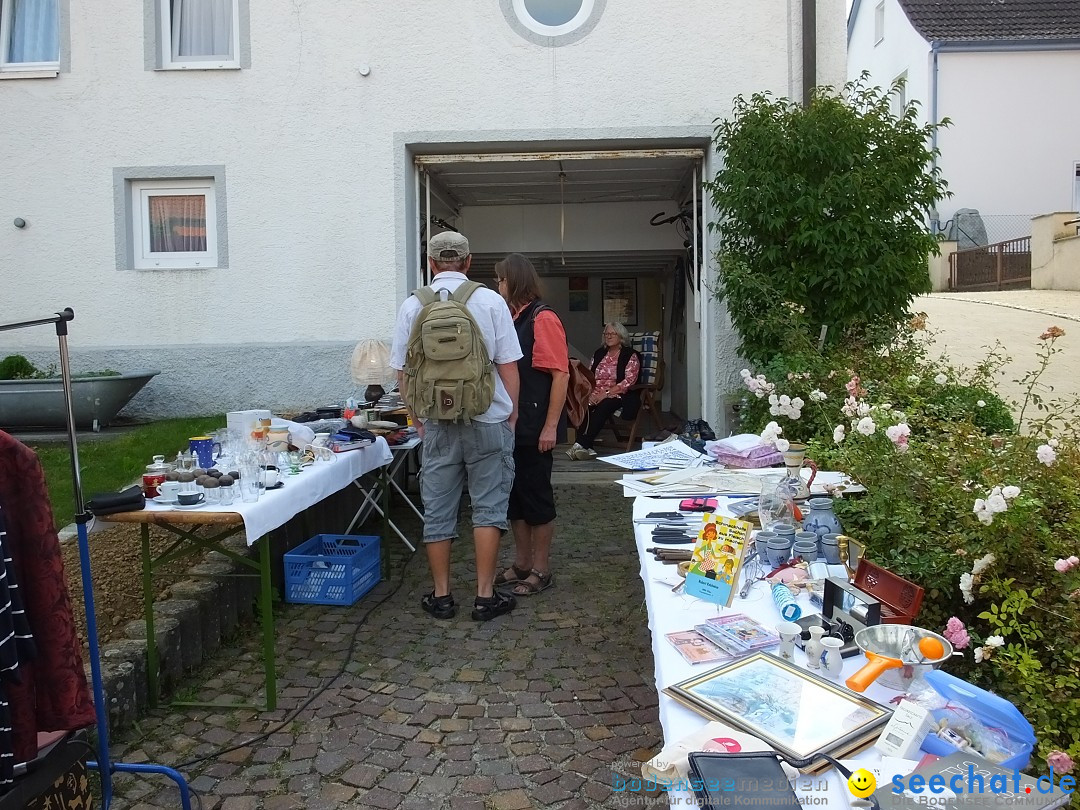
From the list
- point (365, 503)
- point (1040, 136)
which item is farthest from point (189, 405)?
point (1040, 136)

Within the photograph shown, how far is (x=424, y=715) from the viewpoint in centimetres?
349

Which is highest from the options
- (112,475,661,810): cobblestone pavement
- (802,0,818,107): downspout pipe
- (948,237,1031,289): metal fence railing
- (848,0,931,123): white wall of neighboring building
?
(848,0,931,123): white wall of neighboring building

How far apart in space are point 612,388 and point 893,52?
61.0ft

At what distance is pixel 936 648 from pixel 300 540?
4273 millimetres

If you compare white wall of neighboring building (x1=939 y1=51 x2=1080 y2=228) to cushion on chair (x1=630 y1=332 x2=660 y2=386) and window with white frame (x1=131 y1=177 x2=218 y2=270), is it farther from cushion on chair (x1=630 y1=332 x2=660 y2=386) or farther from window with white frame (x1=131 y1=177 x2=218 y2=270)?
window with white frame (x1=131 y1=177 x2=218 y2=270)

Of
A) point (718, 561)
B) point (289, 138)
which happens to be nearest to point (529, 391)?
point (718, 561)

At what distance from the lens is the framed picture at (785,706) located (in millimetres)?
1725

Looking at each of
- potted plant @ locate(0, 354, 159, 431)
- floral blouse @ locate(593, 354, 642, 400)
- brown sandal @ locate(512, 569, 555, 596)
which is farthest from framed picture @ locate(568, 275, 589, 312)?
brown sandal @ locate(512, 569, 555, 596)

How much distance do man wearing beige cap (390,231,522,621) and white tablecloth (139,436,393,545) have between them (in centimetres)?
49

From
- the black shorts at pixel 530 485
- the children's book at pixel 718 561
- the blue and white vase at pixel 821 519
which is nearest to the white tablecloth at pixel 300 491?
the black shorts at pixel 530 485

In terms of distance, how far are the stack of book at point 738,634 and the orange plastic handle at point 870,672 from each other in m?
0.28

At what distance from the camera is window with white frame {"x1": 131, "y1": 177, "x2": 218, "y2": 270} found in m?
7.87

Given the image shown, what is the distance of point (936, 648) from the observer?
1.98m

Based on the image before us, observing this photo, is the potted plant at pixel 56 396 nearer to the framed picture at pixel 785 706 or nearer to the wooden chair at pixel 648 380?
the wooden chair at pixel 648 380
